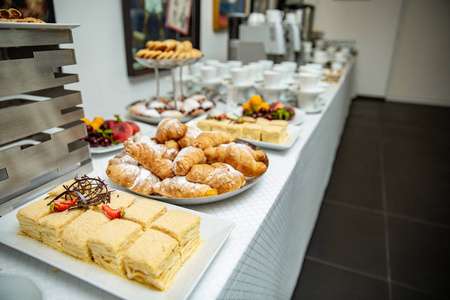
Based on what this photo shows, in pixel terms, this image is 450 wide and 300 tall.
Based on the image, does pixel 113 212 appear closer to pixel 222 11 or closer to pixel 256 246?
pixel 256 246

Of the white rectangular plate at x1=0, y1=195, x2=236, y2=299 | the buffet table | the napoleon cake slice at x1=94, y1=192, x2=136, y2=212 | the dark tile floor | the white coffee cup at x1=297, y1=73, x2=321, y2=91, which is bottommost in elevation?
the dark tile floor

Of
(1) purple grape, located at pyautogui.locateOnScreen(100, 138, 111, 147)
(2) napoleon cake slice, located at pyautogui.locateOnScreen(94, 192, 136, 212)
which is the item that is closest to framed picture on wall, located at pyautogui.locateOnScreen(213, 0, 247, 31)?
(1) purple grape, located at pyautogui.locateOnScreen(100, 138, 111, 147)

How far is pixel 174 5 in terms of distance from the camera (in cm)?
229

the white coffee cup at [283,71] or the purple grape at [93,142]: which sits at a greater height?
the white coffee cup at [283,71]

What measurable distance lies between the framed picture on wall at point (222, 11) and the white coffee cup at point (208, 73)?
113 centimetres

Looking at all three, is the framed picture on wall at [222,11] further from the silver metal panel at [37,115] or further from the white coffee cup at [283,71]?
the silver metal panel at [37,115]

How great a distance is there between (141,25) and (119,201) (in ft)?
5.42

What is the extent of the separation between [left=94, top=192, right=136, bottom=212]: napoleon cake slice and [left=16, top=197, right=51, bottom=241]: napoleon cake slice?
4.4 inches

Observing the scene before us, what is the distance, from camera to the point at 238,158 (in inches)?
36.8

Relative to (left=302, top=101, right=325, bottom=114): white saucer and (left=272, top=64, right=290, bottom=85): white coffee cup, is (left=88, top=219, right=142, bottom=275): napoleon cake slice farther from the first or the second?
(left=272, top=64, right=290, bottom=85): white coffee cup

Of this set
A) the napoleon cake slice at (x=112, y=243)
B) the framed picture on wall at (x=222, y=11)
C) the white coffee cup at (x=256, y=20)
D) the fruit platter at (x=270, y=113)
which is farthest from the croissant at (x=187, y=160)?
the framed picture on wall at (x=222, y=11)

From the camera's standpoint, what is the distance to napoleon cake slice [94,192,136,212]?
700mm

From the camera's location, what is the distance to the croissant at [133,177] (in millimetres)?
828

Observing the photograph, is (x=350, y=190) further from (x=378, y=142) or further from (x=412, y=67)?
(x=412, y=67)
